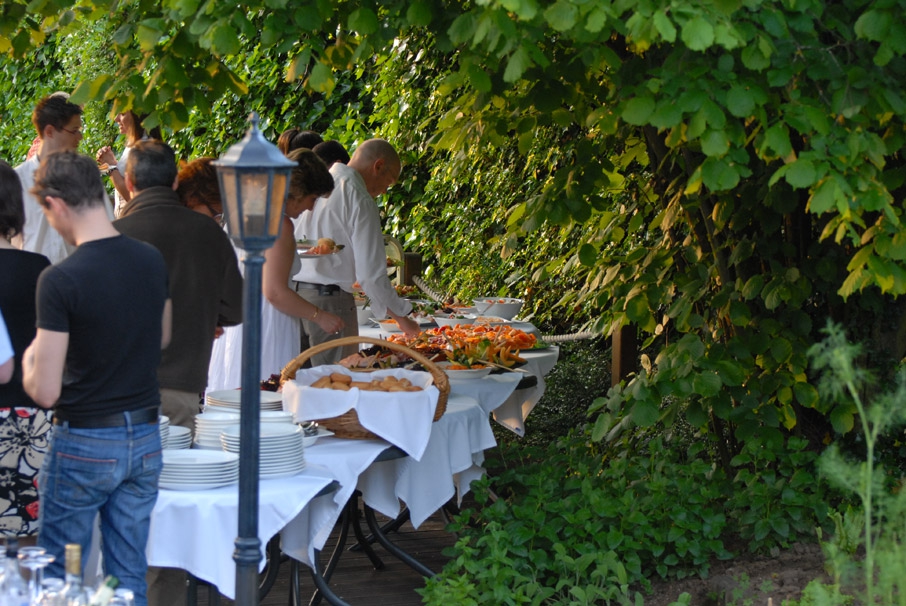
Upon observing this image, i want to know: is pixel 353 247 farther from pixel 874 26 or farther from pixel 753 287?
pixel 874 26

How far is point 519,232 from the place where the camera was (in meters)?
4.50

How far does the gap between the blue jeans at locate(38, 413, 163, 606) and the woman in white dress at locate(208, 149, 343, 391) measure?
1249 mm

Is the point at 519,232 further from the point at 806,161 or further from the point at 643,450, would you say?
the point at 806,161

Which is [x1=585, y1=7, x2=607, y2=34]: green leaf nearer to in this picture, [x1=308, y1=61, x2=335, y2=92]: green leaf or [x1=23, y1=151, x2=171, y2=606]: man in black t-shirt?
[x1=308, y1=61, x2=335, y2=92]: green leaf

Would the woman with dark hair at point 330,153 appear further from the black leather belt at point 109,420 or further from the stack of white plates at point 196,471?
the black leather belt at point 109,420

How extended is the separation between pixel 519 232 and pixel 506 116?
0.52m

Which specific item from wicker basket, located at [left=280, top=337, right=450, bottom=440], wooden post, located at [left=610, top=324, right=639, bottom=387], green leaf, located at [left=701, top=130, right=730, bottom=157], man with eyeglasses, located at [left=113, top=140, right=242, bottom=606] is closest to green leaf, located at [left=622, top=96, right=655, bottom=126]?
green leaf, located at [left=701, top=130, right=730, bottom=157]

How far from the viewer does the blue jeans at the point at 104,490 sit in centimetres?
261

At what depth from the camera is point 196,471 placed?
281 cm

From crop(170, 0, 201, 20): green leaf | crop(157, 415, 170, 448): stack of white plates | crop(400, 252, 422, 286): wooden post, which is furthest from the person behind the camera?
crop(400, 252, 422, 286): wooden post

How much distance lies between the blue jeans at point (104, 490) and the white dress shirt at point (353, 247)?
2542 millimetres

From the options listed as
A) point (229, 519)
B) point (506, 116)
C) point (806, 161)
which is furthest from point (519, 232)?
point (229, 519)

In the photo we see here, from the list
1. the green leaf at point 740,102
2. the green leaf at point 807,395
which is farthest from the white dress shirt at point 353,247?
the green leaf at point 740,102

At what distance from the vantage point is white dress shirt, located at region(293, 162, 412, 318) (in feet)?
17.1
